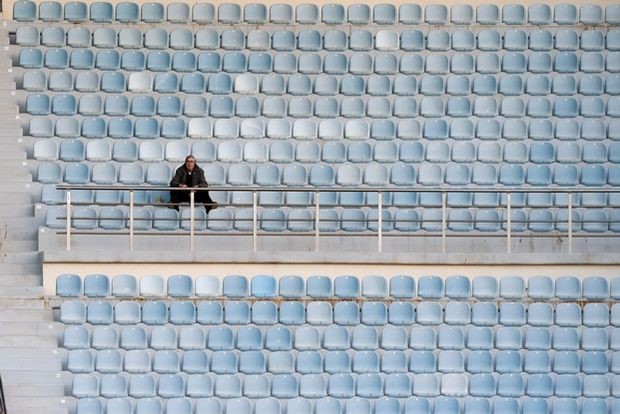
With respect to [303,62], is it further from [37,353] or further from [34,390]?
[34,390]

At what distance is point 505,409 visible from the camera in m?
15.4

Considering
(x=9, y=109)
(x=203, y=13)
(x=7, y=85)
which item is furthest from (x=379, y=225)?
(x=7, y=85)

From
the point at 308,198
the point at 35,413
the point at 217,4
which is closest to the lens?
the point at 35,413

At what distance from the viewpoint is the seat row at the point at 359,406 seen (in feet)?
49.8

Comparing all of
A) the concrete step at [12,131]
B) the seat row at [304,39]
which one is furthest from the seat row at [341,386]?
the seat row at [304,39]

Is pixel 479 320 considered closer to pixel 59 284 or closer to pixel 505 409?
pixel 505 409

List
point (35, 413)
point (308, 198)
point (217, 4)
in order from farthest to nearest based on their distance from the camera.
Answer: point (217, 4), point (308, 198), point (35, 413)

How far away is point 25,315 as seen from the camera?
1573cm

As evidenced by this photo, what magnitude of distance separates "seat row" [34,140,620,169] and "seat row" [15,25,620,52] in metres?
1.25

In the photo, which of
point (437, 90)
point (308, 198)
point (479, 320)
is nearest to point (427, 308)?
point (479, 320)

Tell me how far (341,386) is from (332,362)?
8.9 inches

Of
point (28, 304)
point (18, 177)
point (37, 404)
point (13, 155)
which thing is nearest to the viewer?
point (37, 404)

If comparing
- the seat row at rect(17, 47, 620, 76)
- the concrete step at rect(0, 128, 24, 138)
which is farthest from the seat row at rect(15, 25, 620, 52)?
the concrete step at rect(0, 128, 24, 138)

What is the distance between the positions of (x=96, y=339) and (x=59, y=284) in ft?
1.97
